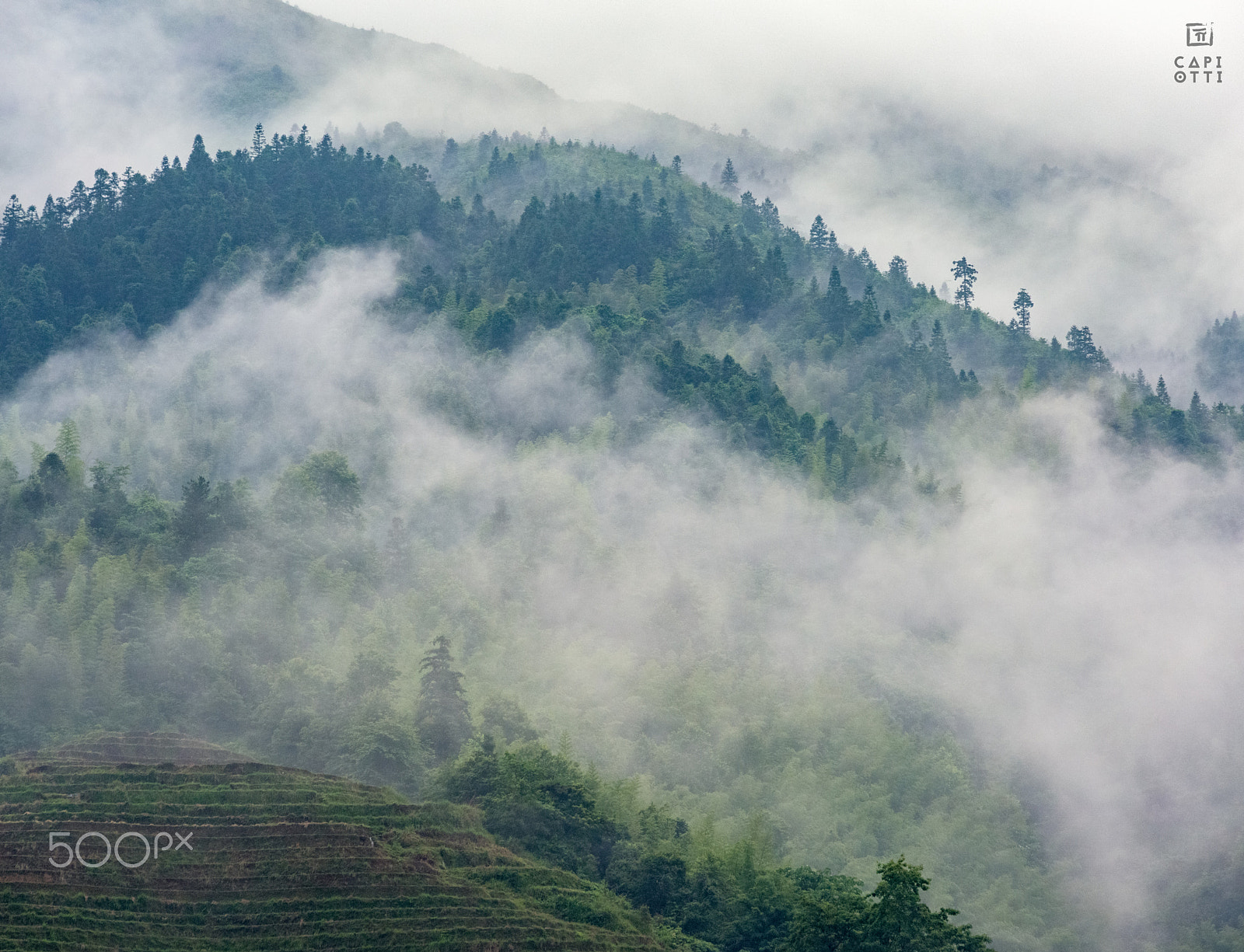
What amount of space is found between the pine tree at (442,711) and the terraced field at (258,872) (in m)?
9.11

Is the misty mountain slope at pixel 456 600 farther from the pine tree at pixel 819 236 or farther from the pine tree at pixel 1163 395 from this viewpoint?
the pine tree at pixel 819 236

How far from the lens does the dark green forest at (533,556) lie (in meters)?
62.6

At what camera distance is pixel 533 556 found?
9138cm

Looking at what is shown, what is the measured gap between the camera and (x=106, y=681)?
224 feet

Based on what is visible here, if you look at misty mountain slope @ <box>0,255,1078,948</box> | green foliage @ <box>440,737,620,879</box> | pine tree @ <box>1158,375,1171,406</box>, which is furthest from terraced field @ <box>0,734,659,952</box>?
pine tree @ <box>1158,375,1171,406</box>

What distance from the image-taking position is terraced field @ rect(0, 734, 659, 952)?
47500mm

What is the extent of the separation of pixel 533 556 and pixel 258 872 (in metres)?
42.7

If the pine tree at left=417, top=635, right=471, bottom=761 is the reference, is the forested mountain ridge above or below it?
above

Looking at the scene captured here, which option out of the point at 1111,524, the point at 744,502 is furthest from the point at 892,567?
the point at 1111,524

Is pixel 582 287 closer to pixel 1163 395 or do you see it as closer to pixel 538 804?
pixel 1163 395

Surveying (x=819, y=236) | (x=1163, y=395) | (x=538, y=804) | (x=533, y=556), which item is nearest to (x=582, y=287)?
(x=819, y=236)

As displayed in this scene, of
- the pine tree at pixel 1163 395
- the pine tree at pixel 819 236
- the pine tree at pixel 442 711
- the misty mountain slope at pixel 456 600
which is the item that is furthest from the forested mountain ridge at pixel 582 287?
the pine tree at pixel 442 711

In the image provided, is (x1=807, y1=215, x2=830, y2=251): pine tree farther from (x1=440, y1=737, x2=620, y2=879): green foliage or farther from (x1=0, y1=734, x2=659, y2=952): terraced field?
(x1=0, y1=734, x2=659, y2=952): terraced field

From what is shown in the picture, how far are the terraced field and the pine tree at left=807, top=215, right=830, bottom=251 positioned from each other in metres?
104
